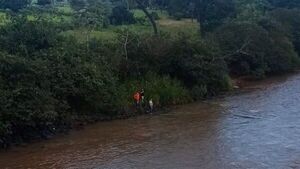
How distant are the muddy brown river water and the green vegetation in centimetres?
136

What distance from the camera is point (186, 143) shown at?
2342cm

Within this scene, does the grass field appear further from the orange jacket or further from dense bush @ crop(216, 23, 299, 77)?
the orange jacket

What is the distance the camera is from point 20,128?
24.6m

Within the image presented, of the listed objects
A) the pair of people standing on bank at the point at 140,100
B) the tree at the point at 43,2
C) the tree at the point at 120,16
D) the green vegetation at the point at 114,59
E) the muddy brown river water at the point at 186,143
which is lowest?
the muddy brown river water at the point at 186,143

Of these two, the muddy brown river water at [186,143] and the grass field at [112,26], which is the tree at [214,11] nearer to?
the grass field at [112,26]

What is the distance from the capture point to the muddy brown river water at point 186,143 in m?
20.9

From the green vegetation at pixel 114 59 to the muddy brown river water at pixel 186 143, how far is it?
1357 mm

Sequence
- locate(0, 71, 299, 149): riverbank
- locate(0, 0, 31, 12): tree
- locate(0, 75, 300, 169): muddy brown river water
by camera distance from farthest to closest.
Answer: locate(0, 0, 31, 12): tree
locate(0, 71, 299, 149): riverbank
locate(0, 75, 300, 169): muddy brown river water

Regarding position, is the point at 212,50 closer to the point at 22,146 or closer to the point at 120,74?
the point at 120,74

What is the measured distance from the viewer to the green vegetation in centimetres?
2581

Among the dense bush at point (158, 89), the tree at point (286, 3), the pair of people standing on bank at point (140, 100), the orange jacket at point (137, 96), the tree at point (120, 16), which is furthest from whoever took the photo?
the tree at point (286, 3)

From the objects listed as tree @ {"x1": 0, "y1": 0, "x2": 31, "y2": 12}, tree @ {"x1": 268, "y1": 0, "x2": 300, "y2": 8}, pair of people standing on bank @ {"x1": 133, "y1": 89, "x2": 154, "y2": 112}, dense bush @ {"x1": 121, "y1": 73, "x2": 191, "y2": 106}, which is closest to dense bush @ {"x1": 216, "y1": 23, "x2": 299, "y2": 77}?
dense bush @ {"x1": 121, "y1": 73, "x2": 191, "y2": 106}

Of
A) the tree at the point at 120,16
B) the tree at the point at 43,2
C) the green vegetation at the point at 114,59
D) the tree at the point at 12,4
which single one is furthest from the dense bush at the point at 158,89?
the tree at the point at 43,2

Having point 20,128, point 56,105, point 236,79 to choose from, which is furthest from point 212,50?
point 20,128
